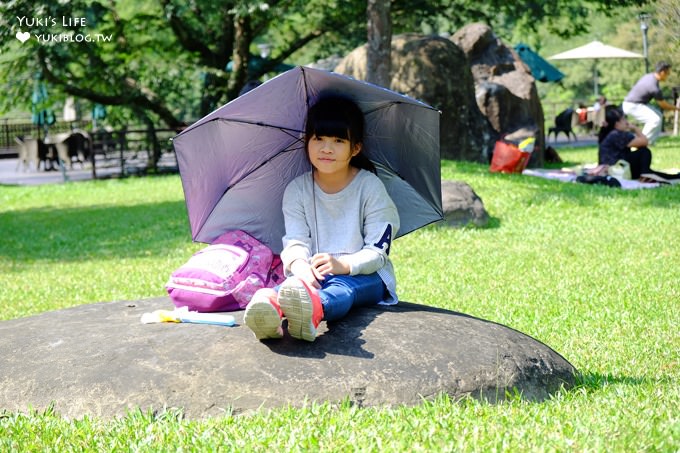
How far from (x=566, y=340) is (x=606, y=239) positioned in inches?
164

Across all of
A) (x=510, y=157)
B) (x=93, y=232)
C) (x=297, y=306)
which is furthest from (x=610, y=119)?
(x=297, y=306)

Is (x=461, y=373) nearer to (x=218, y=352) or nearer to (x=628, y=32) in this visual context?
(x=218, y=352)

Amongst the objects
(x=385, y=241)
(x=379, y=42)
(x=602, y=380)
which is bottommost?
(x=602, y=380)

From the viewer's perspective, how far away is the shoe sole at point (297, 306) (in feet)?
12.7

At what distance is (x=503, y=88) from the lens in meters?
18.7

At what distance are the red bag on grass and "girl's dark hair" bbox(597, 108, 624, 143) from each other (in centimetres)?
151

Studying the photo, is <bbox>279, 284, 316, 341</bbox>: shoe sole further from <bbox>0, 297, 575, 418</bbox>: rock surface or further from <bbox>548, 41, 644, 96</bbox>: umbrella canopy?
<bbox>548, 41, 644, 96</bbox>: umbrella canopy

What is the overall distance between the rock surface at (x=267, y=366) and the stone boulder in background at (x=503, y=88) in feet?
46.6

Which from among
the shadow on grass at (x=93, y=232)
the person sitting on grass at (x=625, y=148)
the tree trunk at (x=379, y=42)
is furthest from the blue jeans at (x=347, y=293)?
the person sitting on grass at (x=625, y=148)

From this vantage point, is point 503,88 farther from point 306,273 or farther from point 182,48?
point 306,273

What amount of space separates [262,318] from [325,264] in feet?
1.96

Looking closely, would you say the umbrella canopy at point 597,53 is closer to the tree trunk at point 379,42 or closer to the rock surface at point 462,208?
the tree trunk at point 379,42

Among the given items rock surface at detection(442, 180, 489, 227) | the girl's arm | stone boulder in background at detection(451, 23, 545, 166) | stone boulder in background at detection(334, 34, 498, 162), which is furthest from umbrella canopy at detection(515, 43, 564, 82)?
the girl's arm

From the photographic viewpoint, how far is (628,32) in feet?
154
